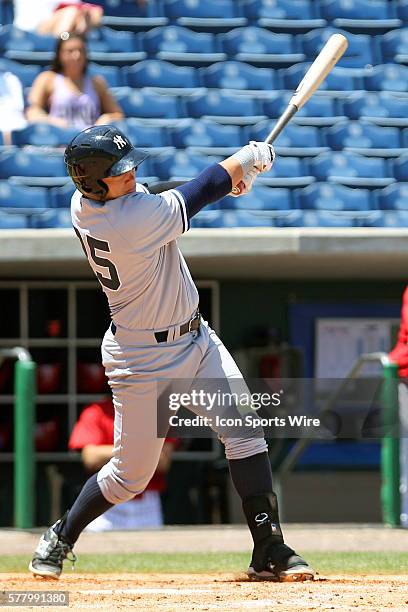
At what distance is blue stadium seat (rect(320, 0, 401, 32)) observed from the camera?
960 cm

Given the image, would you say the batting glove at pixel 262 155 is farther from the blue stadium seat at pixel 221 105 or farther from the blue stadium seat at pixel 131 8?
the blue stadium seat at pixel 131 8

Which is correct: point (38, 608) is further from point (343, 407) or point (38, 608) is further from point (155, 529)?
point (343, 407)

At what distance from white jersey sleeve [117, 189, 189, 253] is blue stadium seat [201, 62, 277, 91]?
5.16 metres

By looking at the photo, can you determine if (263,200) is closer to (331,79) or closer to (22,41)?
(331,79)

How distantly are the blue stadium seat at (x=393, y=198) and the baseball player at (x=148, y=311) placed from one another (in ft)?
13.8

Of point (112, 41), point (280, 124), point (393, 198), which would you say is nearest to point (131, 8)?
point (112, 41)

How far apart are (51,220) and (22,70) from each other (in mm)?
1515

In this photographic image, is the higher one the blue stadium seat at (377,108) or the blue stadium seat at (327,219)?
the blue stadium seat at (377,108)

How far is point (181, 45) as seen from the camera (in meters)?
9.25

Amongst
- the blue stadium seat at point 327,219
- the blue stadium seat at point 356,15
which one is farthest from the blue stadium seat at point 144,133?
the blue stadium seat at point 356,15

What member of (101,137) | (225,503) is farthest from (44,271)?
(101,137)

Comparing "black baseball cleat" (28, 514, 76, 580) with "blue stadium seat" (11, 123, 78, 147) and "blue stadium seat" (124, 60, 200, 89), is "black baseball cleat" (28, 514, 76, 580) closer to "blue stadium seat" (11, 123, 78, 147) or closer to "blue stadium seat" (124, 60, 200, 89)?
"blue stadium seat" (11, 123, 78, 147)

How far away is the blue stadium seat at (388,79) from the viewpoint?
9234mm

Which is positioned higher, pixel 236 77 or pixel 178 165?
pixel 236 77
